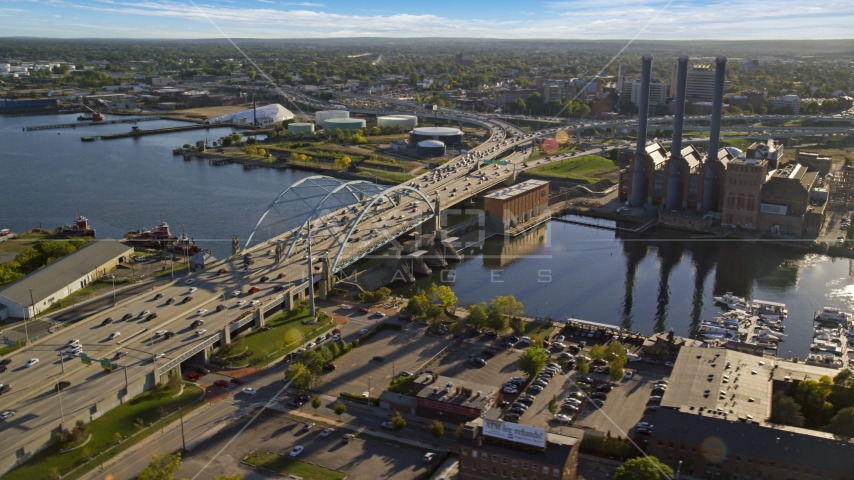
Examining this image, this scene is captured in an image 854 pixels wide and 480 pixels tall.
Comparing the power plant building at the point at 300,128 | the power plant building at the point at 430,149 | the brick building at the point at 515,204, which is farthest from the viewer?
the power plant building at the point at 300,128

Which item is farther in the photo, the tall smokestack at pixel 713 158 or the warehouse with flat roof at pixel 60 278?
the tall smokestack at pixel 713 158

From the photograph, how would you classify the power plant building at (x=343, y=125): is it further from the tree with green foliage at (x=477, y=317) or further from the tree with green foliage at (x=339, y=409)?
the tree with green foliage at (x=339, y=409)

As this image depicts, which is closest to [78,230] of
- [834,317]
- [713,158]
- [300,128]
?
[834,317]

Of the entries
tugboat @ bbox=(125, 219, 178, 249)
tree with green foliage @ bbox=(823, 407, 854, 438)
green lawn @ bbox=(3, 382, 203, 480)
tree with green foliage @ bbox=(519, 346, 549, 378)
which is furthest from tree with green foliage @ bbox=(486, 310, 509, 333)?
tugboat @ bbox=(125, 219, 178, 249)

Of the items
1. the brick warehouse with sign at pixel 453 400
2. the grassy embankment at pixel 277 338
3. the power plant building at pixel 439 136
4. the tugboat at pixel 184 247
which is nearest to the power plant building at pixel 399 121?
the power plant building at pixel 439 136

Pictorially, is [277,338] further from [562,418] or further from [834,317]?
[834,317]

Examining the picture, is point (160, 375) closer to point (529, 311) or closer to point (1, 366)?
point (1, 366)
